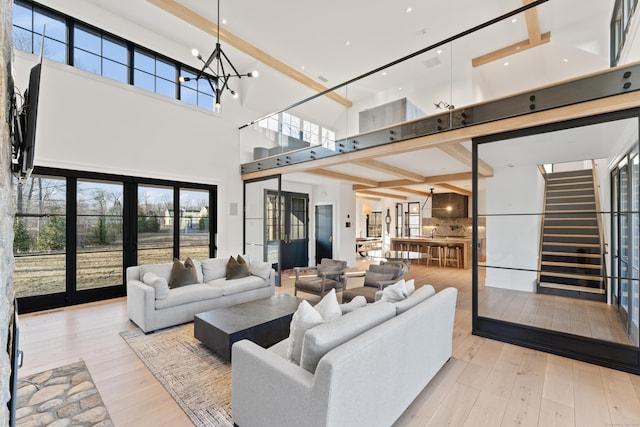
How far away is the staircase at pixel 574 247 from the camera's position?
132 inches

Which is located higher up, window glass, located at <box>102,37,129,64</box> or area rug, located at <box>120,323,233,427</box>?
window glass, located at <box>102,37,129,64</box>

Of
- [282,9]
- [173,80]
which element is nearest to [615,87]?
[282,9]

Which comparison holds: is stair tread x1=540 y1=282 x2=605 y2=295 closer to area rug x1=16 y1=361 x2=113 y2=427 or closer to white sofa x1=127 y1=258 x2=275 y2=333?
white sofa x1=127 y1=258 x2=275 y2=333

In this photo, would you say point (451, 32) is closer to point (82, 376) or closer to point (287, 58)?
point (287, 58)

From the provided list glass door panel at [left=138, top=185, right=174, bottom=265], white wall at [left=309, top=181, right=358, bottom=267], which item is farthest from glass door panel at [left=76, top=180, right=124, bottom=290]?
white wall at [left=309, top=181, right=358, bottom=267]

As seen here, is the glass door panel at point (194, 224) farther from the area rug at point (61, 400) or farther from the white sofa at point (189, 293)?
the area rug at point (61, 400)

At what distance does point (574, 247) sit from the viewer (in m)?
3.60

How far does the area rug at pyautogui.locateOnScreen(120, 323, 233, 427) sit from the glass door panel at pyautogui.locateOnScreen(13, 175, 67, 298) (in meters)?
2.19

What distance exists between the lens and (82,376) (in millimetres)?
2574

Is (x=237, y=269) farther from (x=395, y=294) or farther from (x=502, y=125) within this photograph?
(x=502, y=125)

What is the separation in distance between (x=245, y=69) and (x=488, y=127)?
5.76 metres

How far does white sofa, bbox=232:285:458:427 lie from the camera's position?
1448 mm

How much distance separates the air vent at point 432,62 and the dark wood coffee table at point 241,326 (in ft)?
13.3

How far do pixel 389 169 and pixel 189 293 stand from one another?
14.3 feet
